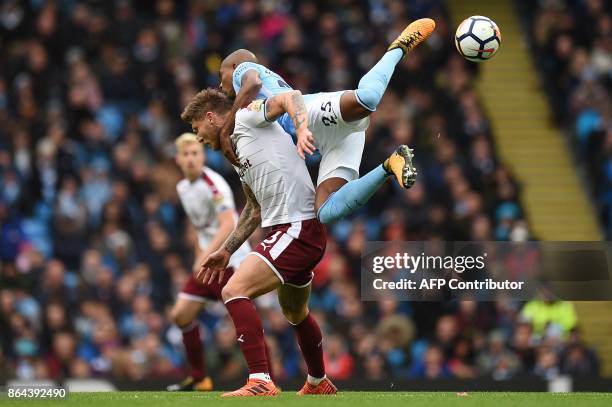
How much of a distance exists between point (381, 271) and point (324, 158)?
1.32 m

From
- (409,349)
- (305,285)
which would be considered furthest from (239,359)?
(305,285)

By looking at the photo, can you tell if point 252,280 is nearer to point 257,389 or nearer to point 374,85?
point 257,389

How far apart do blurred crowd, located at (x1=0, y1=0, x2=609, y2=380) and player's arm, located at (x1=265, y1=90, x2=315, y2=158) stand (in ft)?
14.6

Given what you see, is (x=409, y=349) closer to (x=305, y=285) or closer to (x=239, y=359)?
(x=239, y=359)

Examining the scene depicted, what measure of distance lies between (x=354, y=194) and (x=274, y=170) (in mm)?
549

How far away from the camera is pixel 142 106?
50.5 feet

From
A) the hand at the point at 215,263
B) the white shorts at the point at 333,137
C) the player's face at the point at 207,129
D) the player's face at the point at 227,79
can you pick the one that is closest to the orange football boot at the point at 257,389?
the hand at the point at 215,263

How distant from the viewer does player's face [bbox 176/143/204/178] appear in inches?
415

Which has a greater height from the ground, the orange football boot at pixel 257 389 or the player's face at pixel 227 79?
the player's face at pixel 227 79

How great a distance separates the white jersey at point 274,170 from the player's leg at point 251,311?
1.13 feet

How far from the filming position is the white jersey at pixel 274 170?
8125 mm

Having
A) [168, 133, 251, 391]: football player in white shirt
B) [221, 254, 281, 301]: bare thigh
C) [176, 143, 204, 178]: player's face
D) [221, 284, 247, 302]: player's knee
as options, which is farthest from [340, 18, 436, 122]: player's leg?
[176, 143, 204, 178]: player's face

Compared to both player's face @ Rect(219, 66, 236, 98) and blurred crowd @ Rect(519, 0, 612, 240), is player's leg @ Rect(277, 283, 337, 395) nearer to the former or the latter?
player's face @ Rect(219, 66, 236, 98)

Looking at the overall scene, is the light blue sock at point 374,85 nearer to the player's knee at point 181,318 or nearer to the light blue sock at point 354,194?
the light blue sock at point 354,194
